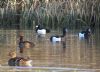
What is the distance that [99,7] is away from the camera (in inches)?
1173

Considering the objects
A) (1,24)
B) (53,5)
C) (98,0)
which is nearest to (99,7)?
(98,0)

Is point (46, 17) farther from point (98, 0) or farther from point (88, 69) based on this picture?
point (88, 69)

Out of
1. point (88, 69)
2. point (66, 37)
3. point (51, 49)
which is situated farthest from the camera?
point (66, 37)

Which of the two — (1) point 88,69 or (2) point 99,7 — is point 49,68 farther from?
(2) point 99,7

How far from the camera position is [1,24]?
3119 cm

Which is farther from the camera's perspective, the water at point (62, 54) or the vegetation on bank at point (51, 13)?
the vegetation on bank at point (51, 13)

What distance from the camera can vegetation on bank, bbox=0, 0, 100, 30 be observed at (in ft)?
97.7

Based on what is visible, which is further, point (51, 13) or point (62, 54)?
point (51, 13)

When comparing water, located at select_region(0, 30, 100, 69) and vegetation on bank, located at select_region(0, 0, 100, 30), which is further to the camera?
vegetation on bank, located at select_region(0, 0, 100, 30)

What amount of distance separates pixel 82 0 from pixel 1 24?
171 inches

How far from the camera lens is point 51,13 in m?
30.0

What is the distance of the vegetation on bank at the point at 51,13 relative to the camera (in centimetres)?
2978

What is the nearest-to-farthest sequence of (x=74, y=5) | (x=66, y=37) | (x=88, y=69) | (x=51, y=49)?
(x=88, y=69) → (x=51, y=49) → (x=66, y=37) → (x=74, y=5)

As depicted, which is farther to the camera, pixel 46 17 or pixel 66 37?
pixel 46 17
